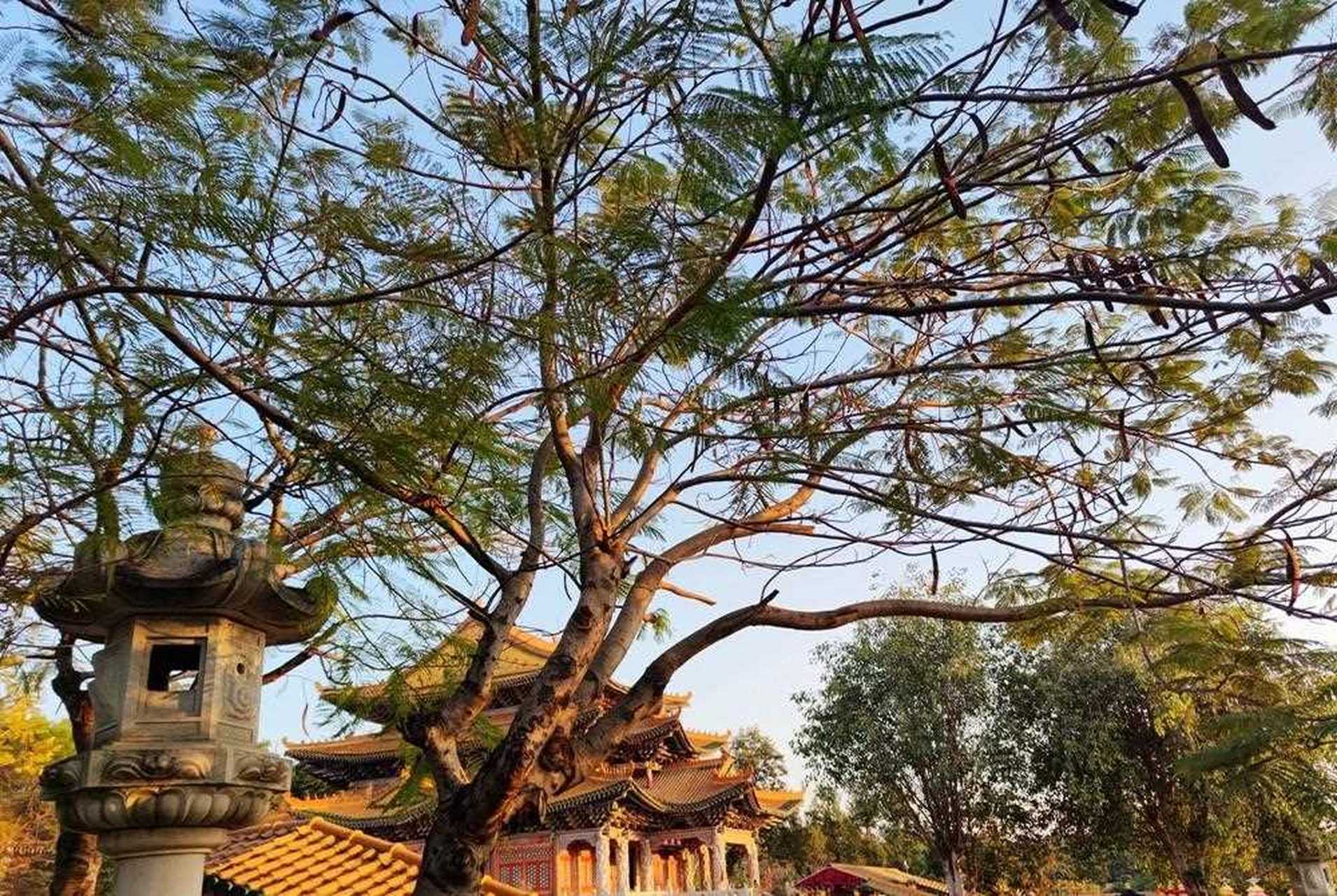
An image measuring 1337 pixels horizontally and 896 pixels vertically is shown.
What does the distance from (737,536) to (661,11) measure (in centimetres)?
192

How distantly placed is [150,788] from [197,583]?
49 centimetres

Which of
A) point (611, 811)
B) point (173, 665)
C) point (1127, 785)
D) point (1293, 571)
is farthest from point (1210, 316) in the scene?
point (1127, 785)

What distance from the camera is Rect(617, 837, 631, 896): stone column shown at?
13.1 metres

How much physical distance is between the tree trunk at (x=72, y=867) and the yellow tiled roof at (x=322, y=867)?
90 cm

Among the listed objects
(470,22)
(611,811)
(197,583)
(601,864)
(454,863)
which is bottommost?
(601,864)

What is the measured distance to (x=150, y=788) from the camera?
2221mm

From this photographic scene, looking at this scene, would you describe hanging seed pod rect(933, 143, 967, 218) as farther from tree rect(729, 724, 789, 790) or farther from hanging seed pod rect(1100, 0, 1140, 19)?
tree rect(729, 724, 789, 790)

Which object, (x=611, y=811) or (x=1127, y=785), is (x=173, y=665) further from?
(x=1127, y=785)

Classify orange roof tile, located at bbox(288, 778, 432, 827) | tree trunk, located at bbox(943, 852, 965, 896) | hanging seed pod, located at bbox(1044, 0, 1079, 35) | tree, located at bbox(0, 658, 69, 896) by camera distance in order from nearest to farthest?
hanging seed pod, located at bbox(1044, 0, 1079, 35) → tree, located at bbox(0, 658, 69, 896) → orange roof tile, located at bbox(288, 778, 432, 827) → tree trunk, located at bbox(943, 852, 965, 896)

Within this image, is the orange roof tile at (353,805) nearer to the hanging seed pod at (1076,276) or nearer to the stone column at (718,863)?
the stone column at (718,863)

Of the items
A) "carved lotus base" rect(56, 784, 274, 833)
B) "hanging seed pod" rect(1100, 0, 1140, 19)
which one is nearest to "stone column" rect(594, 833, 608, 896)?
"carved lotus base" rect(56, 784, 274, 833)

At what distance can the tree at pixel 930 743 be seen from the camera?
46.3 feet

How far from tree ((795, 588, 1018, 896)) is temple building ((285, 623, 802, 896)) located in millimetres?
2010

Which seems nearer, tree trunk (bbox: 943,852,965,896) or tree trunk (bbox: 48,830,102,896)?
tree trunk (bbox: 48,830,102,896)
